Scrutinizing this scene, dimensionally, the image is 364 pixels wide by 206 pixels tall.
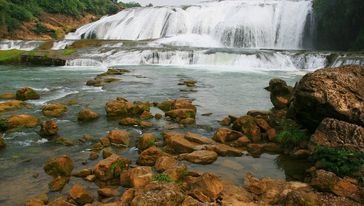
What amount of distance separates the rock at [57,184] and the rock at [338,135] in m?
4.86

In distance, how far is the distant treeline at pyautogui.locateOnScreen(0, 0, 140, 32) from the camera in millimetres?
48281

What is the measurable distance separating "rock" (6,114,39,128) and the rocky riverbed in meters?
0.03

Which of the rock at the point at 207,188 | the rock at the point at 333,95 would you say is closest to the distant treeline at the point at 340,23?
the rock at the point at 333,95

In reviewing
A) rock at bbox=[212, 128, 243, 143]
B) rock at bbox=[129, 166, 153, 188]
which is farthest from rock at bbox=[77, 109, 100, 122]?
rock at bbox=[129, 166, 153, 188]

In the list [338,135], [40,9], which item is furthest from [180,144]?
[40,9]

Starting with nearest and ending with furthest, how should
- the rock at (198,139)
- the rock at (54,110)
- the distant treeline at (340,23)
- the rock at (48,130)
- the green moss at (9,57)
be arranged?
the rock at (198,139) → the rock at (48,130) → the rock at (54,110) → the green moss at (9,57) → the distant treeline at (340,23)

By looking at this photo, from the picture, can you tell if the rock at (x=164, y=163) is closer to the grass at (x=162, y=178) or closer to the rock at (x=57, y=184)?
the grass at (x=162, y=178)

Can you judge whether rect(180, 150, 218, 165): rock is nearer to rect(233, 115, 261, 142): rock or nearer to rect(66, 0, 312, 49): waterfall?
rect(233, 115, 261, 142): rock

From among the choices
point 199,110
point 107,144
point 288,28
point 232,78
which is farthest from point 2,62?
point 288,28

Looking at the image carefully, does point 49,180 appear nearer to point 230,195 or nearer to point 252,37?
point 230,195

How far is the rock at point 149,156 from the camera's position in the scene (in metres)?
Answer: 7.86

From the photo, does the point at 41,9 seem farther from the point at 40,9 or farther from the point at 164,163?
the point at 164,163

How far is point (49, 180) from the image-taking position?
7023 millimetres

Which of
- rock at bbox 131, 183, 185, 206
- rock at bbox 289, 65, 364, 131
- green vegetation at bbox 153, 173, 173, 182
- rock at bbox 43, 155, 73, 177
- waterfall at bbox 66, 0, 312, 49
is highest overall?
waterfall at bbox 66, 0, 312, 49
